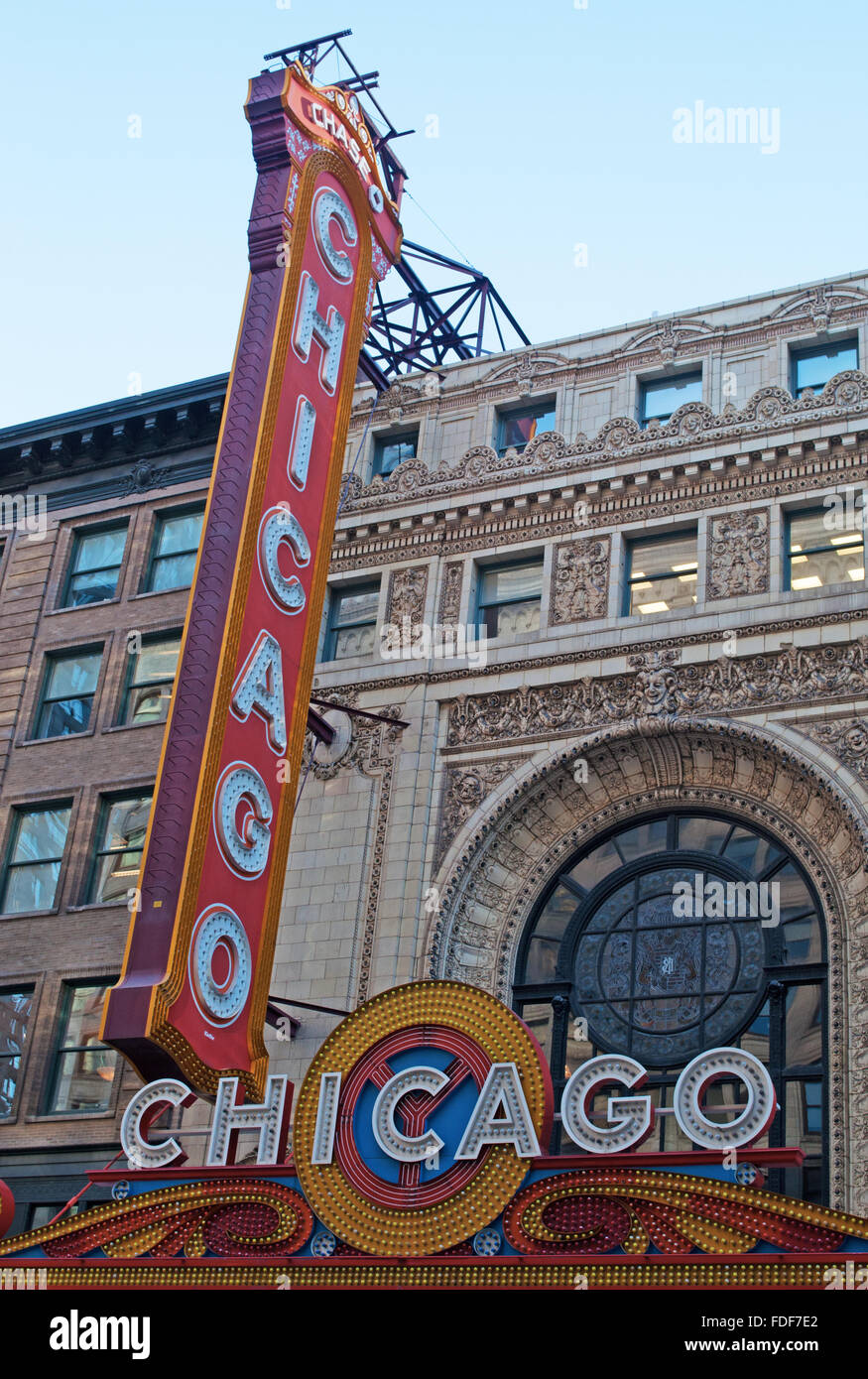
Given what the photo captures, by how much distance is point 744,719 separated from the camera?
24.3 meters

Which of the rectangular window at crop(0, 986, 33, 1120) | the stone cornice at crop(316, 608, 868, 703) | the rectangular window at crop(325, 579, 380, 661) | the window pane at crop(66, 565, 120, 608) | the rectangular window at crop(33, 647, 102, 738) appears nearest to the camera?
the stone cornice at crop(316, 608, 868, 703)

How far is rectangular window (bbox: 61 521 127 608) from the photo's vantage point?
33.0 meters

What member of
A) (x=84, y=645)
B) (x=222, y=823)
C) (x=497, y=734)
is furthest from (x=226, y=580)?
(x=84, y=645)

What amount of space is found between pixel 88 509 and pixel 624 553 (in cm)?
1250

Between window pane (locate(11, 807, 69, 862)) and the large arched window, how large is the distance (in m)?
9.75

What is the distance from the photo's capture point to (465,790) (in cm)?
2588

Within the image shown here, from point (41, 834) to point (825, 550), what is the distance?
49.7 ft

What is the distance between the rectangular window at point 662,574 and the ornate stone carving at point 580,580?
435mm

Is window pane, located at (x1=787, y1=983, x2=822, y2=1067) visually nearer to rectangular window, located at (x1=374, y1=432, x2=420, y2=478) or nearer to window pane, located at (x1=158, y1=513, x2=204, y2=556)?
rectangular window, located at (x1=374, y1=432, x2=420, y2=478)

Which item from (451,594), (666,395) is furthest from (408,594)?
(666,395)

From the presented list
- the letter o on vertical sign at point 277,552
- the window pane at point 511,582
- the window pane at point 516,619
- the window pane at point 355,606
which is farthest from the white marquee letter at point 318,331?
the window pane at point 516,619

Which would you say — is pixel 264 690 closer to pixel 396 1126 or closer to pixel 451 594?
pixel 451 594

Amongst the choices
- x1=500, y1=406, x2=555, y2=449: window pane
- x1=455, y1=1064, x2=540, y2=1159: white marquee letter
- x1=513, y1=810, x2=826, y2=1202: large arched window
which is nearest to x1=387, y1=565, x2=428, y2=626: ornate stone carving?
x1=500, y1=406, x2=555, y2=449: window pane
